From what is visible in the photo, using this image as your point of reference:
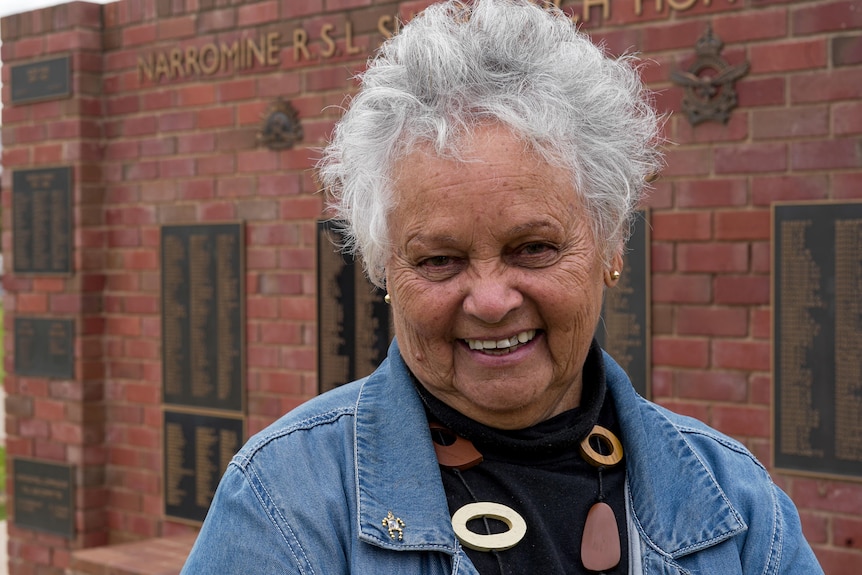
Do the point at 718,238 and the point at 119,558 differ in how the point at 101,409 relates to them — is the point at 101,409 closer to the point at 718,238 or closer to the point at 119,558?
the point at 119,558

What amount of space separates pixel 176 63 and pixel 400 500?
3893 mm

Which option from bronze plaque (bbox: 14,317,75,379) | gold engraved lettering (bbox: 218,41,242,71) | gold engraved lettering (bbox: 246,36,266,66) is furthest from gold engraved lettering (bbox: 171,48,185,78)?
bronze plaque (bbox: 14,317,75,379)

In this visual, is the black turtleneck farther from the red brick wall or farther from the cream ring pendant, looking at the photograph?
the red brick wall

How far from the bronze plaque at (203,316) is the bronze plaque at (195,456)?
8cm

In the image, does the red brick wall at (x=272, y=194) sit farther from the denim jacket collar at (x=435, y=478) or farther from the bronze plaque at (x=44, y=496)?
the denim jacket collar at (x=435, y=478)

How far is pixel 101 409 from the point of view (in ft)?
17.2

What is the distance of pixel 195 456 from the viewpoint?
491cm

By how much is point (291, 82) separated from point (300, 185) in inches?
17.9

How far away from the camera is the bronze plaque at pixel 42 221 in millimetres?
5207

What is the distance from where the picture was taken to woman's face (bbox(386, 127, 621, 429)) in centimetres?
145

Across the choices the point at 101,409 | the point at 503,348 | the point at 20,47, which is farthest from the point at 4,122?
the point at 503,348

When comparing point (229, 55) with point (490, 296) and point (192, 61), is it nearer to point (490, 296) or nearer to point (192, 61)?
point (192, 61)

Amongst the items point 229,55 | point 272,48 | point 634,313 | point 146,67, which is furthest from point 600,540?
point 146,67

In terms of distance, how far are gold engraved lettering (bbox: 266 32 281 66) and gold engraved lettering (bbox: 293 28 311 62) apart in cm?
9
